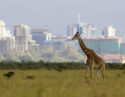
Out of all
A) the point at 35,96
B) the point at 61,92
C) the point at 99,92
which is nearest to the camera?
the point at 35,96

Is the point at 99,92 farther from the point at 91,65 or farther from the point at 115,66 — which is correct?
the point at 115,66

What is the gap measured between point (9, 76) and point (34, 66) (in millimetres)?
8887

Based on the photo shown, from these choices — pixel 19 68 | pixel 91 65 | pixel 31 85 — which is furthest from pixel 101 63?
pixel 19 68

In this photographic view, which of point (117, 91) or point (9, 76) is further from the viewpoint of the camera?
point (9, 76)

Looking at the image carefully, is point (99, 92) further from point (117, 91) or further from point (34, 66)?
point (34, 66)

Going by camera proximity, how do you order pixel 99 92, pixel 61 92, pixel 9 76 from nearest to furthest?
pixel 61 92 < pixel 99 92 < pixel 9 76

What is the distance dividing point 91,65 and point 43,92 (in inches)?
246

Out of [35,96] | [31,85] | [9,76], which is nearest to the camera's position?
[35,96]

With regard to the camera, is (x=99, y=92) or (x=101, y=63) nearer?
(x=99, y=92)

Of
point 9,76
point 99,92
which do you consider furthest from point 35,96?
point 9,76

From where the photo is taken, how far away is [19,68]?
28.5m

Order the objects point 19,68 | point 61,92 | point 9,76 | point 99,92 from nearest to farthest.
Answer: point 61,92 → point 99,92 → point 9,76 → point 19,68

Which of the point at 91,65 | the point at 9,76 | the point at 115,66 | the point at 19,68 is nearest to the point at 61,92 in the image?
the point at 91,65

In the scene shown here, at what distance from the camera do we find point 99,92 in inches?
560
